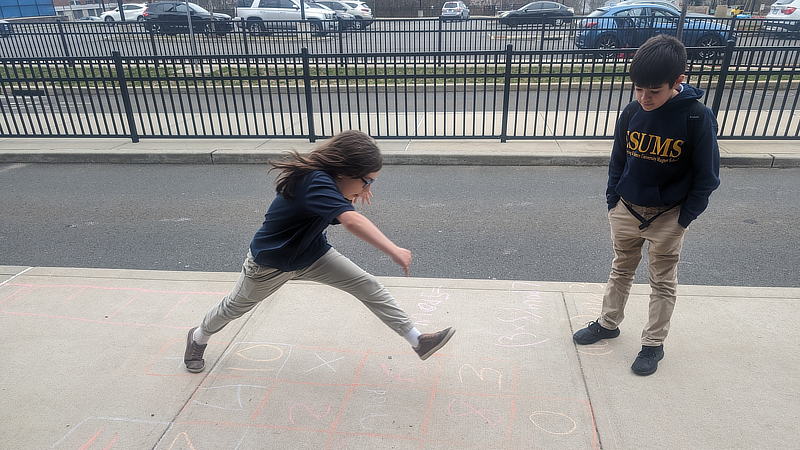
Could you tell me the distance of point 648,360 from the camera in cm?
303

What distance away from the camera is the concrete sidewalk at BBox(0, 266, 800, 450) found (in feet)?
8.59

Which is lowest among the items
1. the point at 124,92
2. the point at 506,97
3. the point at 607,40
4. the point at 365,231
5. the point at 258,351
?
the point at 258,351

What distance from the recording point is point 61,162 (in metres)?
8.03

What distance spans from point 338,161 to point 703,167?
1808mm

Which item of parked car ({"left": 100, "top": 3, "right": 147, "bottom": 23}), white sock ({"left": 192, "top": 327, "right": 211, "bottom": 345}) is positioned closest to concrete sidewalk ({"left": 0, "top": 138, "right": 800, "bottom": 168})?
white sock ({"left": 192, "top": 327, "right": 211, "bottom": 345})

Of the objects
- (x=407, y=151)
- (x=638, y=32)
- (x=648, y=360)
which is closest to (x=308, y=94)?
(x=407, y=151)

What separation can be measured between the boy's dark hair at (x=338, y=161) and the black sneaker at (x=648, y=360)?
6.38 ft

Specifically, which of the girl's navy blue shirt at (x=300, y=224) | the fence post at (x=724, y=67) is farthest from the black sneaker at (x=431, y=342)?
the fence post at (x=724, y=67)

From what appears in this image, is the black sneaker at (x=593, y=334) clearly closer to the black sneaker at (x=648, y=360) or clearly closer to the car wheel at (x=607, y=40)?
the black sneaker at (x=648, y=360)

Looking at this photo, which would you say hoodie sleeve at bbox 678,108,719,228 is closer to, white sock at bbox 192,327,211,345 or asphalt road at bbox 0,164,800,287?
asphalt road at bbox 0,164,800,287

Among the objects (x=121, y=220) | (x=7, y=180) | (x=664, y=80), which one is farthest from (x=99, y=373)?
(x=7, y=180)

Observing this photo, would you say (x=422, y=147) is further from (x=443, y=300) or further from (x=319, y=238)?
(x=319, y=238)

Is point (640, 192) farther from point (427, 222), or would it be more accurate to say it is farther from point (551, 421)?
point (427, 222)

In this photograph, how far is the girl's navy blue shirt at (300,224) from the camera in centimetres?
232
